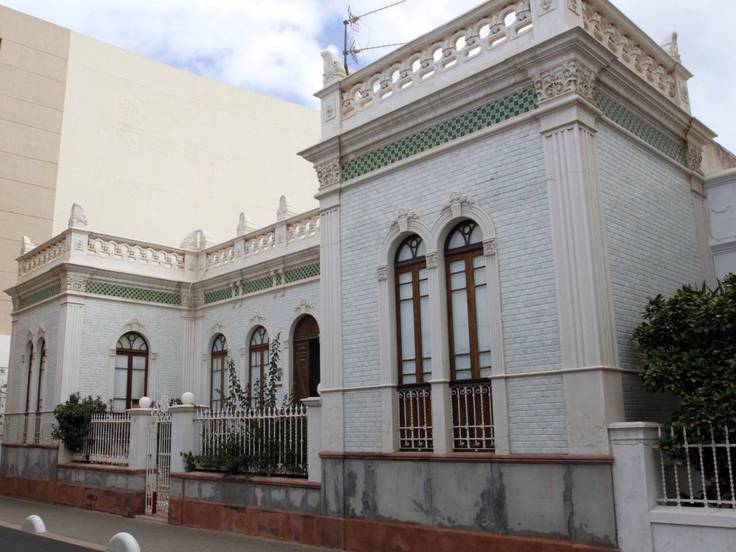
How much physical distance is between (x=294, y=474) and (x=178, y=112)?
71.4 feet

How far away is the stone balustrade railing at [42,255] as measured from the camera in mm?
18719

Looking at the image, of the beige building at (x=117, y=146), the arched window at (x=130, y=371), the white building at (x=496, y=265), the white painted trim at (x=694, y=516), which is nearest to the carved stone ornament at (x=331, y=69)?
the white building at (x=496, y=265)

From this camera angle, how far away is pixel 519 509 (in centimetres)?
850

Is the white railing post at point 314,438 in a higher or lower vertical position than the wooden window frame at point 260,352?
lower

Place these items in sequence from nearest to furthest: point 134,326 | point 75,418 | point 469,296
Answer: point 469,296 → point 75,418 → point 134,326

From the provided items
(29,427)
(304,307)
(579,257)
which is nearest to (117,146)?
(29,427)

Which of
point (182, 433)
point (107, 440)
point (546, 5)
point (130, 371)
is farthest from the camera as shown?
point (130, 371)

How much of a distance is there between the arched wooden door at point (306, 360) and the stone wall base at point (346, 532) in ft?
13.1

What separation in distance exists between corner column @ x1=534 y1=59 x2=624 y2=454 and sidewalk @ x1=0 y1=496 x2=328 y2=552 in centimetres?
449

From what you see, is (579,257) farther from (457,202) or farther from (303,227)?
(303,227)

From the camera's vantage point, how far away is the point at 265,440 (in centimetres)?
1202

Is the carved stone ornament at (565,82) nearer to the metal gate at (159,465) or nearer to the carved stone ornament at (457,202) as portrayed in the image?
the carved stone ornament at (457,202)

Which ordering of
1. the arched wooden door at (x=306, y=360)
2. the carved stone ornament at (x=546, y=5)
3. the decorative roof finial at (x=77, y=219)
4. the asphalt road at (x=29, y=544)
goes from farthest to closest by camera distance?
the decorative roof finial at (x=77, y=219) → the arched wooden door at (x=306, y=360) → the asphalt road at (x=29, y=544) → the carved stone ornament at (x=546, y=5)

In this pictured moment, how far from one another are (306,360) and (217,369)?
11.7 ft
